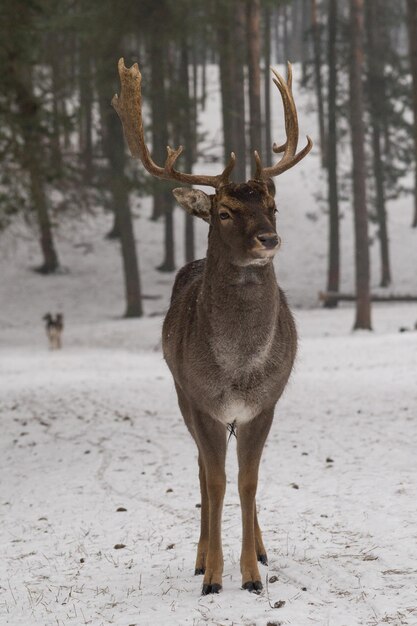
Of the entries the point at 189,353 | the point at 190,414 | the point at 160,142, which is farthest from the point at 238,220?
the point at 160,142

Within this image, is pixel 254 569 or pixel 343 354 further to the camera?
pixel 343 354

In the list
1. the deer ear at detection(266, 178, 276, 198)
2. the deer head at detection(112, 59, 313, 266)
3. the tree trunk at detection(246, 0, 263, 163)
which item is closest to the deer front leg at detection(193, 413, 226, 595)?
the deer head at detection(112, 59, 313, 266)

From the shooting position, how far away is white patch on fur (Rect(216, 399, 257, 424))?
5.45 meters

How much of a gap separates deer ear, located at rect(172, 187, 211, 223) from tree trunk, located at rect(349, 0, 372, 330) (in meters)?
15.9

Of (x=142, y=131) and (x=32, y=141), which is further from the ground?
(x=32, y=141)

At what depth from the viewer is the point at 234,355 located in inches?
214

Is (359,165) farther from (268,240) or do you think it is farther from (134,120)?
(268,240)

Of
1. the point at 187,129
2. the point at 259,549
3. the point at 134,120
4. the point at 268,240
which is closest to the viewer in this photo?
the point at 268,240

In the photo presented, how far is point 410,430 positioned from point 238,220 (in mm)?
5771

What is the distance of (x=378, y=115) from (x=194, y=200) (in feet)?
92.4

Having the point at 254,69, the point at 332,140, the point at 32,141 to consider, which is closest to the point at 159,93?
the point at 254,69

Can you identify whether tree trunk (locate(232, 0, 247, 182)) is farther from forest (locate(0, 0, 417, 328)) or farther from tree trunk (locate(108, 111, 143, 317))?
tree trunk (locate(108, 111, 143, 317))

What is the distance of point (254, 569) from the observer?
558 centimetres

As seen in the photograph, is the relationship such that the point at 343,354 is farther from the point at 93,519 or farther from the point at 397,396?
the point at 93,519
